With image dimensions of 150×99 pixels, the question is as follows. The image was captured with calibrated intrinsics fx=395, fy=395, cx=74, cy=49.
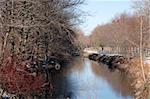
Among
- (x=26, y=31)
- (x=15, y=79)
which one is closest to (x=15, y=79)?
(x=15, y=79)

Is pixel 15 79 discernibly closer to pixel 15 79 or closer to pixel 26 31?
pixel 15 79

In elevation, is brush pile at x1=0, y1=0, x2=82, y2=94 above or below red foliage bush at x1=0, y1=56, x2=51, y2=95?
above

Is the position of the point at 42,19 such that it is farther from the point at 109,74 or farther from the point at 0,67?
the point at 109,74

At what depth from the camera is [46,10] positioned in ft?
40.3

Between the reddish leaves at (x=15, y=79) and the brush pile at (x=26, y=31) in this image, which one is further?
the reddish leaves at (x=15, y=79)

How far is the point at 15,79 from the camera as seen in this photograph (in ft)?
37.2

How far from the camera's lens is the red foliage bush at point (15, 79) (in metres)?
10.9

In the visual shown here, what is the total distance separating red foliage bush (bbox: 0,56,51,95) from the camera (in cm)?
1090

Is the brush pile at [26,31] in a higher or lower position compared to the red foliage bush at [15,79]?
higher

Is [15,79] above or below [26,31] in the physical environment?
below

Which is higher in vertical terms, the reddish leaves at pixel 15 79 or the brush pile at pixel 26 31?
the brush pile at pixel 26 31

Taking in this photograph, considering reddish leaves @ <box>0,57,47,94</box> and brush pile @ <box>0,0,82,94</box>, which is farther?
reddish leaves @ <box>0,57,47,94</box>

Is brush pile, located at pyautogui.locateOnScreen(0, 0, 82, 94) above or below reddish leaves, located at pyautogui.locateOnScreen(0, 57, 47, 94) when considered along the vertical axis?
above

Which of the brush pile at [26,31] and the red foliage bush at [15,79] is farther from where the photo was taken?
the red foliage bush at [15,79]
